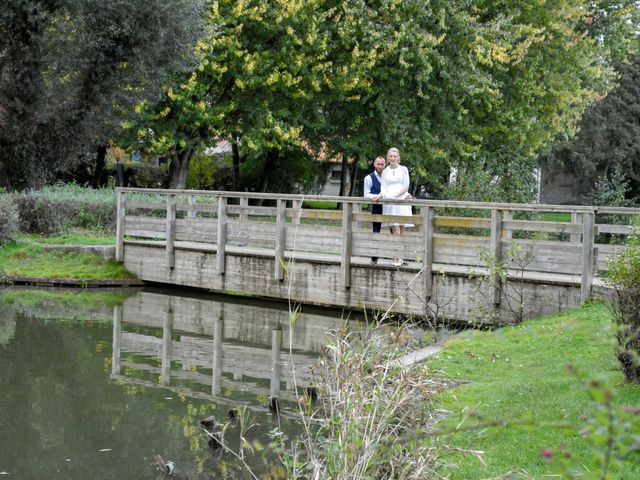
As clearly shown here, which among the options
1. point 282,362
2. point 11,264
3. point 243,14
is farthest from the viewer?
point 243,14

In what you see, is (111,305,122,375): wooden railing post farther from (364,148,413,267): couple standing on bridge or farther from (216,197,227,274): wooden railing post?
(364,148,413,267): couple standing on bridge

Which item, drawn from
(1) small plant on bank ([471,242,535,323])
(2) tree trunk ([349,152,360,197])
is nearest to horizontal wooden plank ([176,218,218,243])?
(1) small plant on bank ([471,242,535,323])

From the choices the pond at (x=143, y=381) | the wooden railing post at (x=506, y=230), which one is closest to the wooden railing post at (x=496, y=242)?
the wooden railing post at (x=506, y=230)

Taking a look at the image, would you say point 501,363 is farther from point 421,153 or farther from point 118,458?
point 421,153

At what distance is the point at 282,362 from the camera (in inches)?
535

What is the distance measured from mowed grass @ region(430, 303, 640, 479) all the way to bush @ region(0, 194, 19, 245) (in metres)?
13.1

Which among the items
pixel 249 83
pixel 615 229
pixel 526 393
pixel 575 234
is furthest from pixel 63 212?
pixel 526 393

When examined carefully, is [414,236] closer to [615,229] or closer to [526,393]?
[615,229]

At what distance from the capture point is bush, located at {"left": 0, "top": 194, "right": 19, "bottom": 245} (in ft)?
74.6

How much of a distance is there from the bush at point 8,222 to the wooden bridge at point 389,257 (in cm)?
247

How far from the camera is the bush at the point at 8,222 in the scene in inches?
895

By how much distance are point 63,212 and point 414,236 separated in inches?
458

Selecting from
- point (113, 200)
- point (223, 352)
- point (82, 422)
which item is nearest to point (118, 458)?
point (82, 422)

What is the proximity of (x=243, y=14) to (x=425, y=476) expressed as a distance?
85.4 feet
